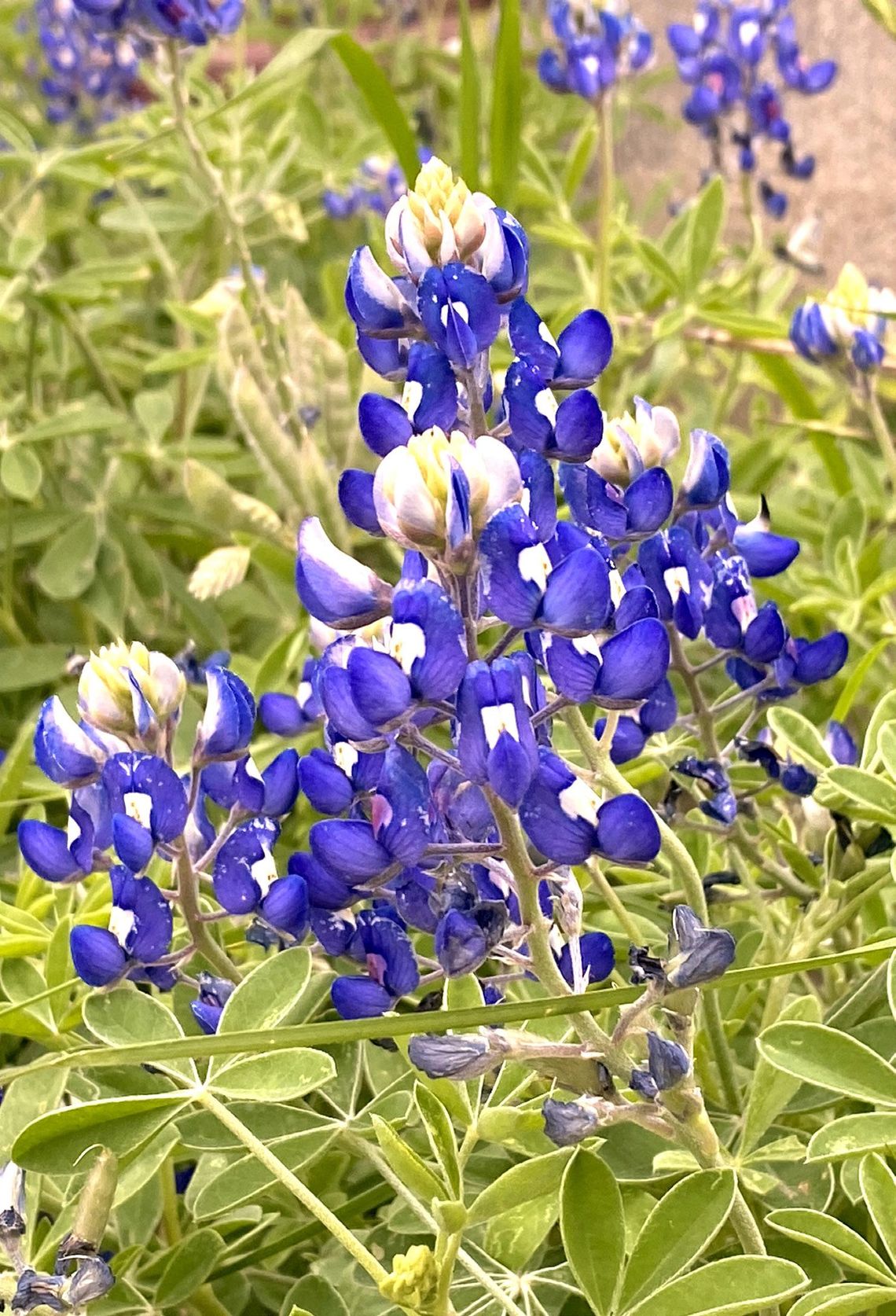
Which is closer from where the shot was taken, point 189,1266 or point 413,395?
point 413,395

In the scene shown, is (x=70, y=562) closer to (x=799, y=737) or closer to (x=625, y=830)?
(x=799, y=737)

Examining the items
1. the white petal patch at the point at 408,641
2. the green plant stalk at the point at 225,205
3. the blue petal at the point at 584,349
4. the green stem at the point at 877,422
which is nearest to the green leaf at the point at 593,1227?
the white petal patch at the point at 408,641

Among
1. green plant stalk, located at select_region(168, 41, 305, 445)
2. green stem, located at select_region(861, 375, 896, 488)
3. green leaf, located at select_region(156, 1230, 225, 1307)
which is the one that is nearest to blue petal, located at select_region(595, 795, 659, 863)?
green leaf, located at select_region(156, 1230, 225, 1307)

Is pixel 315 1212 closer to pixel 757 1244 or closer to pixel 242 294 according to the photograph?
pixel 757 1244

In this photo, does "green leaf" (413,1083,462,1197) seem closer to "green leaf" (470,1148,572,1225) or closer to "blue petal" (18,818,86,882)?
"green leaf" (470,1148,572,1225)

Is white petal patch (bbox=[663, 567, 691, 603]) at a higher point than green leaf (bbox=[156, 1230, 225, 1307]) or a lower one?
higher

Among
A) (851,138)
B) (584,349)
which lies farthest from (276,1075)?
(851,138)
